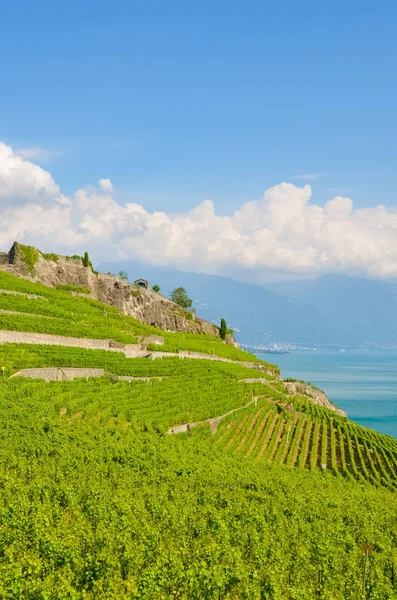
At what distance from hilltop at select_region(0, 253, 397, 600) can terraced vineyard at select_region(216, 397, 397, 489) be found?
0.20 metres

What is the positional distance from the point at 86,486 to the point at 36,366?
61.8 feet

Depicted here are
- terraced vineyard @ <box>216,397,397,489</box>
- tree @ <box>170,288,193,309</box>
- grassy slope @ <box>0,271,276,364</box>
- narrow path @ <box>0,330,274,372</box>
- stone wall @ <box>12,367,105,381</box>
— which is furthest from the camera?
tree @ <box>170,288,193,309</box>

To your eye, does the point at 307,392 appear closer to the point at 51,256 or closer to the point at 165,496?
the point at 51,256

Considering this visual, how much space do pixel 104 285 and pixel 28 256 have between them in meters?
13.5

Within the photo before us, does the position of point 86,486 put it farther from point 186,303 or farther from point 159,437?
point 186,303

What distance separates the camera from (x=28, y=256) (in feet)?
216

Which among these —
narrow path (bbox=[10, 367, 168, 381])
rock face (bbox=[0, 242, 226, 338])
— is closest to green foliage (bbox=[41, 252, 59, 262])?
rock face (bbox=[0, 242, 226, 338])

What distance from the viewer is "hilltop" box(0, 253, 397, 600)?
14336 millimetres

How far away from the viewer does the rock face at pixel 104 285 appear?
65.6 meters

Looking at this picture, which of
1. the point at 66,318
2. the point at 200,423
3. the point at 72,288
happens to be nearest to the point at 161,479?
the point at 200,423

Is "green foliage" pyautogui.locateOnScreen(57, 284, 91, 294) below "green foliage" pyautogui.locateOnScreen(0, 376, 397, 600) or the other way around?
the other way around

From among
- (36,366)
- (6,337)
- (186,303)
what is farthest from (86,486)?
(186,303)

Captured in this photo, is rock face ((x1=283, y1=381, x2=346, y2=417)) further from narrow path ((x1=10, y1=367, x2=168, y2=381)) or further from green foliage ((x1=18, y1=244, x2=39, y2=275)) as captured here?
green foliage ((x1=18, y1=244, x2=39, y2=275))

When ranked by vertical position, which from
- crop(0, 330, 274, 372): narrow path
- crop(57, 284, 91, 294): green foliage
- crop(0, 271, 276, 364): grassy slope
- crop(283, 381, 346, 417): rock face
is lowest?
crop(283, 381, 346, 417): rock face
